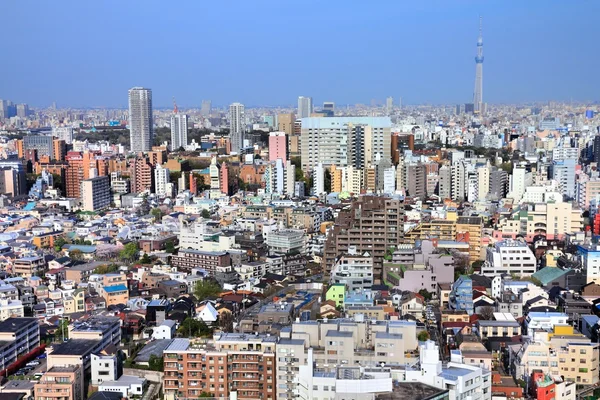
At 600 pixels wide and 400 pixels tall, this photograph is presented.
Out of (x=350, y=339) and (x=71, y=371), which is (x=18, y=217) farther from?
(x=350, y=339)

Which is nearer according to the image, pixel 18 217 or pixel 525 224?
pixel 525 224

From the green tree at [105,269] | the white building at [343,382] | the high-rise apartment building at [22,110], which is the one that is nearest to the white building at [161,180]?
the green tree at [105,269]

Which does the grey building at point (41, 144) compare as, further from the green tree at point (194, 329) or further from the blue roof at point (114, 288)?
the green tree at point (194, 329)

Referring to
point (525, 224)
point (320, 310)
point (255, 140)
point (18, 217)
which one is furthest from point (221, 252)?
point (255, 140)

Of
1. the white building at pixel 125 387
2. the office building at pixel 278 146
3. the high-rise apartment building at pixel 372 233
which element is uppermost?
the office building at pixel 278 146

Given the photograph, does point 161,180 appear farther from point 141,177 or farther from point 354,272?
point 354,272
